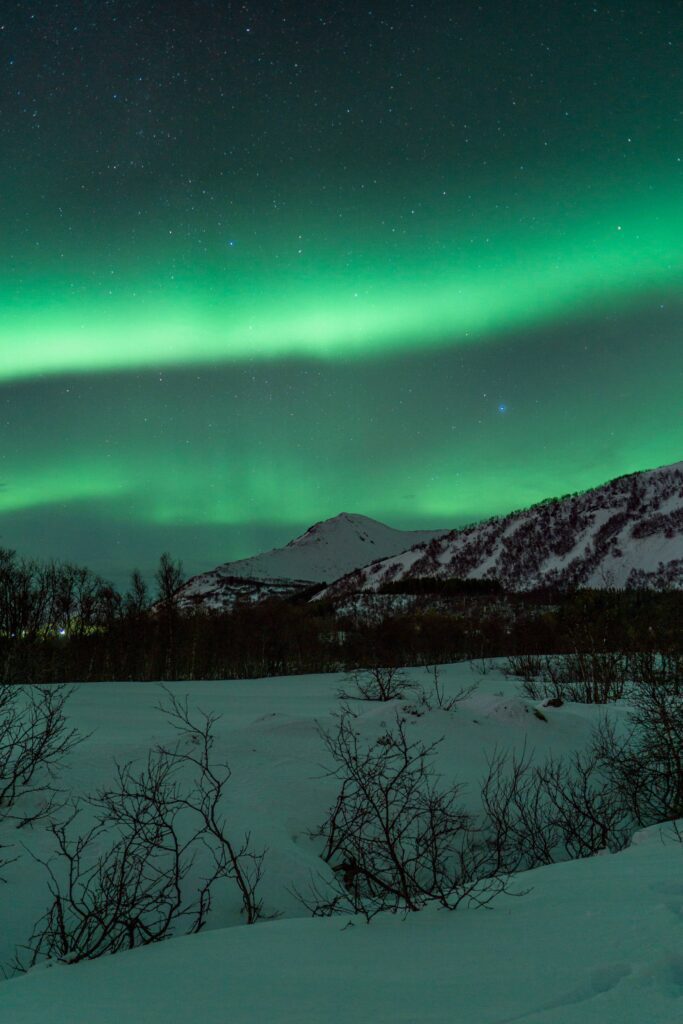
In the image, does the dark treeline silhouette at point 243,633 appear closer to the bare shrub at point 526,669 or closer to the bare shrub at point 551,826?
the bare shrub at point 526,669

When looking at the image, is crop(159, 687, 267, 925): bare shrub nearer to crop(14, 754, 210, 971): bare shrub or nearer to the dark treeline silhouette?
crop(14, 754, 210, 971): bare shrub

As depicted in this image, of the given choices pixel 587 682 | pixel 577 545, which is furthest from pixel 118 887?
pixel 577 545

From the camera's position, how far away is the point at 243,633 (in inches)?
1447

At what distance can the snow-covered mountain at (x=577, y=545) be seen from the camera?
196 feet

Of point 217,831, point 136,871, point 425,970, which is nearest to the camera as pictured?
point 425,970

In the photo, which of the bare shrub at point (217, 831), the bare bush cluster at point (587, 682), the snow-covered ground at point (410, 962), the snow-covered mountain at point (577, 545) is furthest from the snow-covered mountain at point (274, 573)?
the snow-covered ground at point (410, 962)

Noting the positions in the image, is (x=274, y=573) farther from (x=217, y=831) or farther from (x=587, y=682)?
(x=217, y=831)

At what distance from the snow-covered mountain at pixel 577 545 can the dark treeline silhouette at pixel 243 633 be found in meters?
19.2

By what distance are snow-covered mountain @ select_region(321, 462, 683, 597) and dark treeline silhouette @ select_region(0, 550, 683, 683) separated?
19.2m

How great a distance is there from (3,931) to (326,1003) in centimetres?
458

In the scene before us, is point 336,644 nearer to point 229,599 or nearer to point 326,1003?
point 326,1003

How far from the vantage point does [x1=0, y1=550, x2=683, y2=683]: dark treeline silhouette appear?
28234 millimetres

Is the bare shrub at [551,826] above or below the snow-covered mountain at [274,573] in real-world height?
below

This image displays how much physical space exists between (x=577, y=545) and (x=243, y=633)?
4492 centimetres
